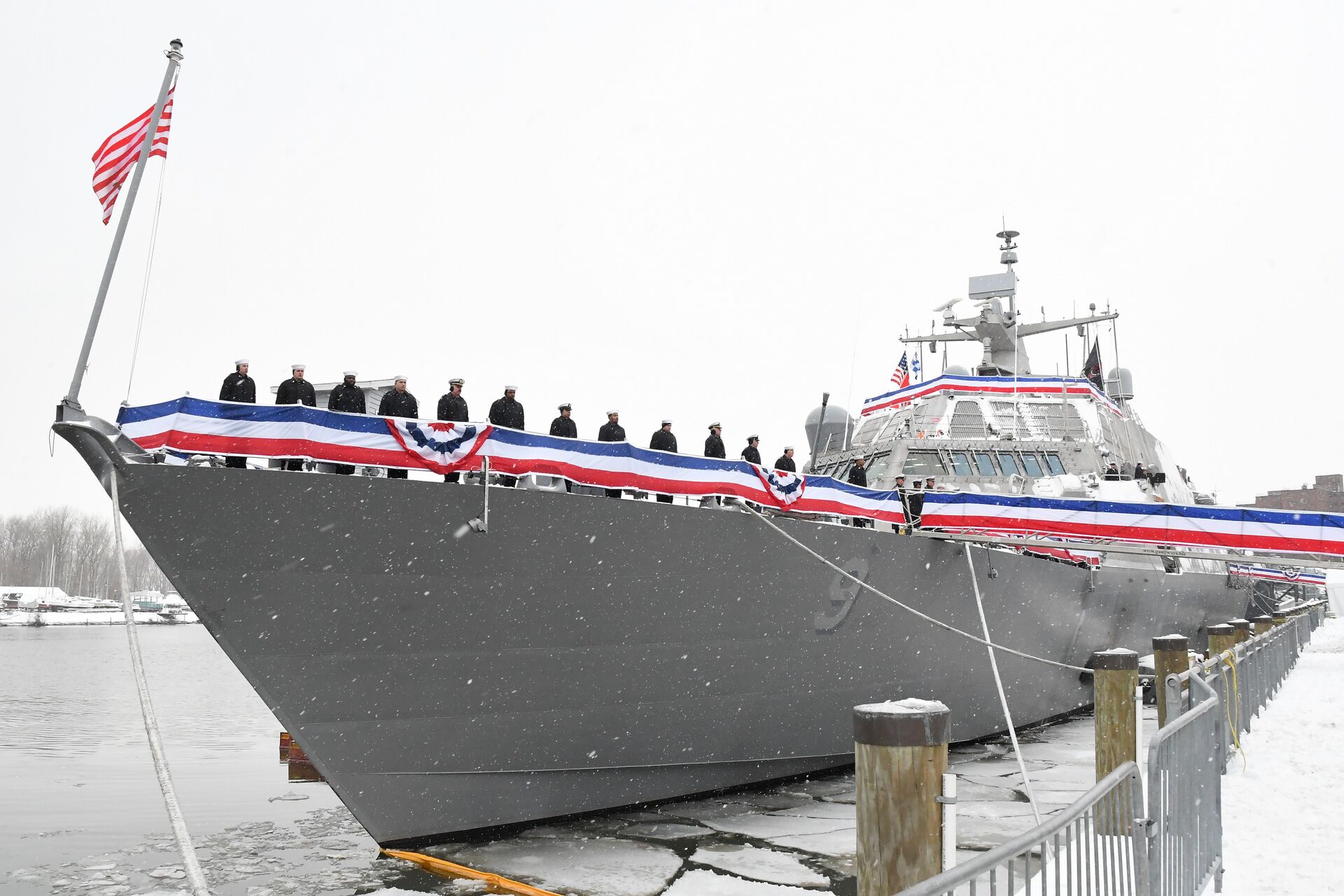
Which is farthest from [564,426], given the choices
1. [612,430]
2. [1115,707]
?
[1115,707]

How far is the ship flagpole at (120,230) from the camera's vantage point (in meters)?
5.35

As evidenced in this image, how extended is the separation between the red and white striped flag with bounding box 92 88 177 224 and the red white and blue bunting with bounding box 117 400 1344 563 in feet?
4.37

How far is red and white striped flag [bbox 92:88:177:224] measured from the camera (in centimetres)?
573

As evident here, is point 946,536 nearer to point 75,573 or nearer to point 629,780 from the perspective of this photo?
point 629,780

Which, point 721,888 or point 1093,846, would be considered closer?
point 1093,846

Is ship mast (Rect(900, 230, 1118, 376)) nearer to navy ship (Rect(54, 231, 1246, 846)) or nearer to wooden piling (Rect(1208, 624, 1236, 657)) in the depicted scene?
wooden piling (Rect(1208, 624, 1236, 657))

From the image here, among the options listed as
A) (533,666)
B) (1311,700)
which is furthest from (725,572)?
(1311,700)

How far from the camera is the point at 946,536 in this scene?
938cm

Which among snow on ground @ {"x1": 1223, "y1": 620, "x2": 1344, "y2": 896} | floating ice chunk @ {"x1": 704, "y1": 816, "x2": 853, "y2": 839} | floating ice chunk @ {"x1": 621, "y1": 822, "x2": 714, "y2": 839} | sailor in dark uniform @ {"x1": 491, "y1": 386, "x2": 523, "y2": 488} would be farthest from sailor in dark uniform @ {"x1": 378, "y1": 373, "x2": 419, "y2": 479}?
snow on ground @ {"x1": 1223, "y1": 620, "x2": 1344, "y2": 896}

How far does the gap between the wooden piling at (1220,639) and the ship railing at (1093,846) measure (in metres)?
9.60

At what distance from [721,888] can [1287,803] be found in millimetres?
3931

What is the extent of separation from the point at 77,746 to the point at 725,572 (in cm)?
1092

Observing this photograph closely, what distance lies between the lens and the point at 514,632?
645 cm

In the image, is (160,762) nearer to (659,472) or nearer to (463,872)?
(463,872)
